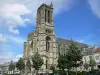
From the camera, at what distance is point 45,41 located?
278 feet

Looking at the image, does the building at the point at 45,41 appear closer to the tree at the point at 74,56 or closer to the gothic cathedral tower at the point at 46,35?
the gothic cathedral tower at the point at 46,35

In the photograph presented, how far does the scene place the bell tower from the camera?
82.6m

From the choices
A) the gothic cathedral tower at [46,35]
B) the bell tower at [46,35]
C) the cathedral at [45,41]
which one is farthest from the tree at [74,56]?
the gothic cathedral tower at [46,35]

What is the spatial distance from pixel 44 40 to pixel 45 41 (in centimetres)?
88

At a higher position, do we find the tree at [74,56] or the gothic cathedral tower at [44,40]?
the gothic cathedral tower at [44,40]

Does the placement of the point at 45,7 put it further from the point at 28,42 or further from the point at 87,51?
the point at 87,51

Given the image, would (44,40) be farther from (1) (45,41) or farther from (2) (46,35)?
(2) (46,35)

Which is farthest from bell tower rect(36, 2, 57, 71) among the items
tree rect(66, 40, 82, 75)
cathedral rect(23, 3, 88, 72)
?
tree rect(66, 40, 82, 75)

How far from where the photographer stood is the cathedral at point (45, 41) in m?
82.8

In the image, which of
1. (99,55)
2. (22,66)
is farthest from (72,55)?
(22,66)

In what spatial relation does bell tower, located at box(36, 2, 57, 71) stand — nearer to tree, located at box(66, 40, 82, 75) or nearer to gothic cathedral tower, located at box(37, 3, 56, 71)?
gothic cathedral tower, located at box(37, 3, 56, 71)

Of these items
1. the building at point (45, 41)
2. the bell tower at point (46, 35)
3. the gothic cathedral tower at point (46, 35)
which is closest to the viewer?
the bell tower at point (46, 35)

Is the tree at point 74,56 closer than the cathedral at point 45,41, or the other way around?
the tree at point 74,56

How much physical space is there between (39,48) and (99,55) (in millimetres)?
25417
